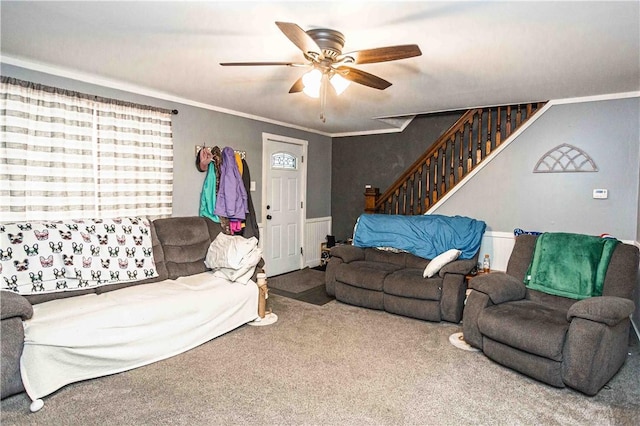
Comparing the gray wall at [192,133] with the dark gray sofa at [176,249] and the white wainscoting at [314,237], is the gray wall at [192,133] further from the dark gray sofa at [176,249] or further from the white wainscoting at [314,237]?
the white wainscoting at [314,237]

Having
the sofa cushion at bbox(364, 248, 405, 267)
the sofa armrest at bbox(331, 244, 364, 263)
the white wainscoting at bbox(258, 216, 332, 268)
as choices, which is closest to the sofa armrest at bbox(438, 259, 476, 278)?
the sofa cushion at bbox(364, 248, 405, 267)

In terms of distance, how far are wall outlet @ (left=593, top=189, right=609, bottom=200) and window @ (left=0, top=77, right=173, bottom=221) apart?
14.7 feet

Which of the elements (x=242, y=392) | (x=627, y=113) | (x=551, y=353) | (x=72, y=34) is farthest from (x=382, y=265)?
(x=72, y=34)

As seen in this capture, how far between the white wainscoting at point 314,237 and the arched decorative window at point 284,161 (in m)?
0.97

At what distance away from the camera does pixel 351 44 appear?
2520 mm

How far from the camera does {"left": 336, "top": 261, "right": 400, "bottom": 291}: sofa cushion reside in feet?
12.9

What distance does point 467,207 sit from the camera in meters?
4.61

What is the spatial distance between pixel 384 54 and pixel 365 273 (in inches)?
97.8

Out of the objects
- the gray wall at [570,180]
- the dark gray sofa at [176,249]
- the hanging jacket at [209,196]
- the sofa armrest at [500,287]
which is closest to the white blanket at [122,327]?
the dark gray sofa at [176,249]

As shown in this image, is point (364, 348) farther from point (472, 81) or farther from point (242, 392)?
point (472, 81)

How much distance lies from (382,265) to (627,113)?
9.52ft

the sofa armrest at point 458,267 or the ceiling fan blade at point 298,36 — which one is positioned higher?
the ceiling fan blade at point 298,36

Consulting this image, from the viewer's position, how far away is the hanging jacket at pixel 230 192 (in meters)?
4.21

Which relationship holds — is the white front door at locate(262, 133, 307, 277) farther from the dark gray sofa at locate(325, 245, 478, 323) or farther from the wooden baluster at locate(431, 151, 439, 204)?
the wooden baluster at locate(431, 151, 439, 204)
